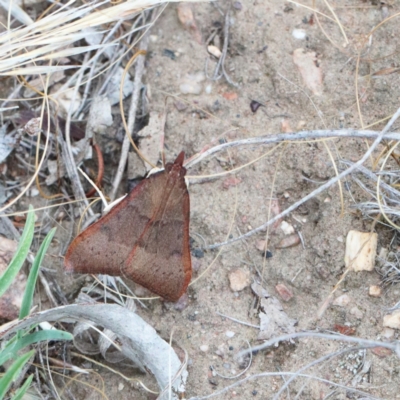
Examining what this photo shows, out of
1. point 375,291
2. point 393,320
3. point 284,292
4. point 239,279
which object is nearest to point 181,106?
point 239,279

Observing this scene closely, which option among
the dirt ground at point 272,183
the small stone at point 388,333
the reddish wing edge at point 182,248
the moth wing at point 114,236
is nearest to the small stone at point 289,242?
Result: the dirt ground at point 272,183

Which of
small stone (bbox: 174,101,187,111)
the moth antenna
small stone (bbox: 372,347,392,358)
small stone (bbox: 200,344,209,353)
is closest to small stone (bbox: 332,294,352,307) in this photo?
small stone (bbox: 372,347,392,358)

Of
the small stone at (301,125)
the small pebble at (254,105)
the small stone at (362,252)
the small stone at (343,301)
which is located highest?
the small pebble at (254,105)

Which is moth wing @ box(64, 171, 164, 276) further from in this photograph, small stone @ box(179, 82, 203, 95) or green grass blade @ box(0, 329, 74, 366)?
small stone @ box(179, 82, 203, 95)

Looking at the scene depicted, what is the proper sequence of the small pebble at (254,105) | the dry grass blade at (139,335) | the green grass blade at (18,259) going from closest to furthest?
the green grass blade at (18,259) → the dry grass blade at (139,335) → the small pebble at (254,105)

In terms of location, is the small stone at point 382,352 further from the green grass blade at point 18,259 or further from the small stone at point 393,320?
the green grass blade at point 18,259

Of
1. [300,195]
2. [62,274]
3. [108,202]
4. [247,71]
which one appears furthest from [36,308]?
[247,71]

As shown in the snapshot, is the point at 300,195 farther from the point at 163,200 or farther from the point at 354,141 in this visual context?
the point at 163,200
